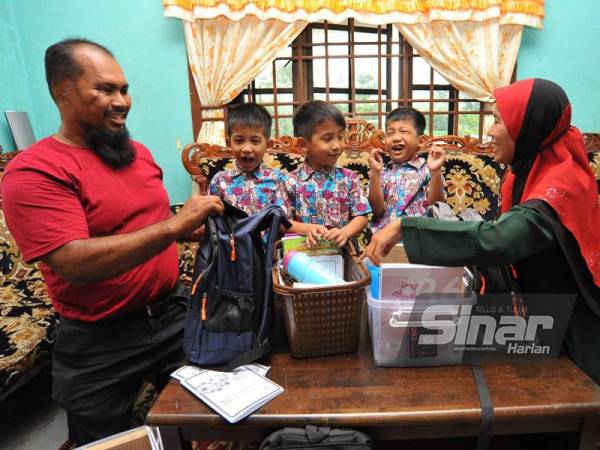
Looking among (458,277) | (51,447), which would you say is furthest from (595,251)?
(51,447)

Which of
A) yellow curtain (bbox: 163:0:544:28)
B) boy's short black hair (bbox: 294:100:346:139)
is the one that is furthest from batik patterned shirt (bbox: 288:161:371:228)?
yellow curtain (bbox: 163:0:544:28)

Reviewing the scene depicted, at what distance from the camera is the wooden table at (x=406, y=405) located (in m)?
0.83

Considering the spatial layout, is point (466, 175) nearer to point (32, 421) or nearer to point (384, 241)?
point (384, 241)

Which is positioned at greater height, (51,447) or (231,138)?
(231,138)

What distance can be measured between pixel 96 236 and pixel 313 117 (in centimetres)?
97

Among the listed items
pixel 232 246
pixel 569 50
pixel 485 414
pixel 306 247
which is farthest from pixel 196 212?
pixel 569 50

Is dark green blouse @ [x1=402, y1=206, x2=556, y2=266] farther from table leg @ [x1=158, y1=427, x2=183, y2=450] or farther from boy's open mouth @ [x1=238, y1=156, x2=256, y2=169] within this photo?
boy's open mouth @ [x1=238, y1=156, x2=256, y2=169]

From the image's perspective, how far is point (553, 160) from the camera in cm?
109

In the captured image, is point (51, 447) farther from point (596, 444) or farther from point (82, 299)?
point (596, 444)

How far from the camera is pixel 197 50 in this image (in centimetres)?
308

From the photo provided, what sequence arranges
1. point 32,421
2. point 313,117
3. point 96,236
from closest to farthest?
1. point 96,236
2. point 313,117
3. point 32,421

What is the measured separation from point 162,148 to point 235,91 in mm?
815

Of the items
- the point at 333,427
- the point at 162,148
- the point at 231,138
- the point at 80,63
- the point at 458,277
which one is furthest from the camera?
the point at 162,148

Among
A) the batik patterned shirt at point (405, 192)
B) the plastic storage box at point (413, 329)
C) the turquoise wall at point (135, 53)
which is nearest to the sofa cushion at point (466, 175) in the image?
the batik patterned shirt at point (405, 192)
